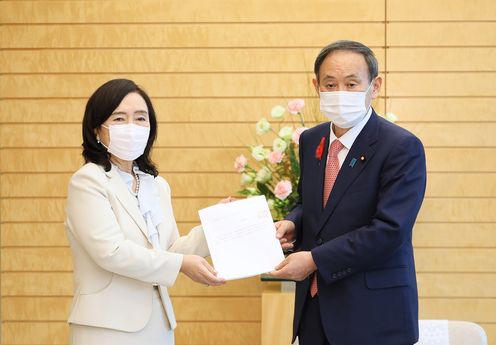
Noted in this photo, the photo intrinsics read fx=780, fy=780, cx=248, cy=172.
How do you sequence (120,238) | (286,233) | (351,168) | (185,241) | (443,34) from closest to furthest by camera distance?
(351,168), (120,238), (286,233), (185,241), (443,34)

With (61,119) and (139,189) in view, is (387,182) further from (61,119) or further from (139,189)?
(61,119)

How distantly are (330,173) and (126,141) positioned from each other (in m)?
0.73

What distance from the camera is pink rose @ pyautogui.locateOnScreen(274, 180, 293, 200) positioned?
408 cm

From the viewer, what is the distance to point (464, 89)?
4.76 m

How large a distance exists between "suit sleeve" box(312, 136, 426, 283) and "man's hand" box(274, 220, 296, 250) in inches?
9.8

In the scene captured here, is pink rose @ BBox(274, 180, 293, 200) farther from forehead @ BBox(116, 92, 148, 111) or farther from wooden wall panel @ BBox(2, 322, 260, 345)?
forehead @ BBox(116, 92, 148, 111)

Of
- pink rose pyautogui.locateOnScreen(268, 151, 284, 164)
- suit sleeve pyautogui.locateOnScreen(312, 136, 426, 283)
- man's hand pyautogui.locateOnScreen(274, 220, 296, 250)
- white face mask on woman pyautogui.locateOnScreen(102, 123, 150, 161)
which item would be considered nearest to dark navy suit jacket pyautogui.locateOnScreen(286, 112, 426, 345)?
suit sleeve pyautogui.locateOnScreen(312, 136, 426, 283)

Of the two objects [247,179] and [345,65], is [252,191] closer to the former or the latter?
[247,179]

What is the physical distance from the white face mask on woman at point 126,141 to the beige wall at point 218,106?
78.5 inches

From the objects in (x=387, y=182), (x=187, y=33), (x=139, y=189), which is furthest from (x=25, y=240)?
(x=387, y=182)

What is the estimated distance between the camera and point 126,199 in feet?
8.96

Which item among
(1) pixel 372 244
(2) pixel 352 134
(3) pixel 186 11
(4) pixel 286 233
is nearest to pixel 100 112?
(4) pixel 286 233

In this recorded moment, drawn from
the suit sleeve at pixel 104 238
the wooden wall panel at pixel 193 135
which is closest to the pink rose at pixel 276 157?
the wooden wall panel at pixel 193 135

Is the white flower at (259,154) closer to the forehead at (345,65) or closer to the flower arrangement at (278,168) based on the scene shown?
the flower arrangement at (278,168)
